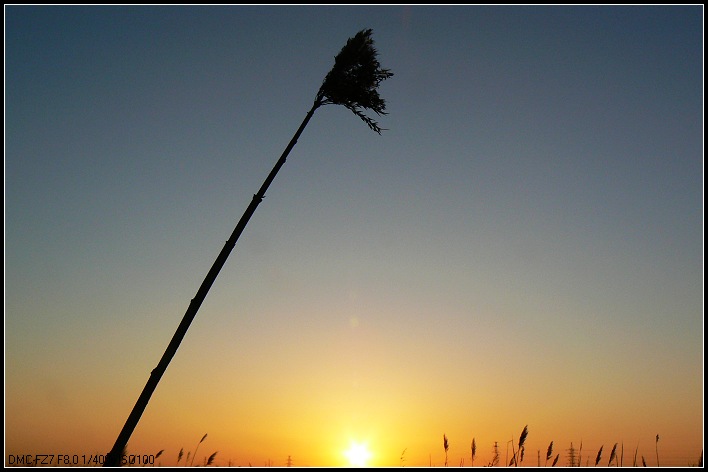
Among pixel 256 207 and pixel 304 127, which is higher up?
pixel 304 127

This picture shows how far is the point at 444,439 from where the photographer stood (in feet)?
45.8

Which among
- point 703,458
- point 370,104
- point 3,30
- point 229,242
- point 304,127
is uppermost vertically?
point 3,30

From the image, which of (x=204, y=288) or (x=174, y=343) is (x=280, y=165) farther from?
(x=174, y=343)

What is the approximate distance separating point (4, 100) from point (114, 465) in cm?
895

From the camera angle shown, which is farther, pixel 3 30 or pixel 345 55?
pixel 3 30

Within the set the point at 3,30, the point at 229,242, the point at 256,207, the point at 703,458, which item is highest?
the point at 3,30

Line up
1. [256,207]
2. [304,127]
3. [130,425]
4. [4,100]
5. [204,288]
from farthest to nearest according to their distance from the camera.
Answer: [4,100]
[304,127]
[256,207]
[204,288]
[130,425]

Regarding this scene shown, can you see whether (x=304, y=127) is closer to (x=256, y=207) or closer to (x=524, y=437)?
(x=256, y=207)

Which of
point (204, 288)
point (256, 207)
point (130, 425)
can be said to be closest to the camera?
point (130, 425)

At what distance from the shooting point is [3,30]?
536 inches

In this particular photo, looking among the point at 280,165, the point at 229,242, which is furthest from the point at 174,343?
the point at 280,165

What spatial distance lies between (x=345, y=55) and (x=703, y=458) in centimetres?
1140

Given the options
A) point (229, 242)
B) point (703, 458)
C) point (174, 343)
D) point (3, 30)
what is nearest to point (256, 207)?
point (229, 242)

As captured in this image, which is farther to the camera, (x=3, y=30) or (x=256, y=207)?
(x=3, y=30)
